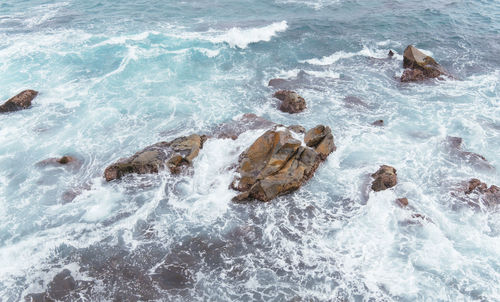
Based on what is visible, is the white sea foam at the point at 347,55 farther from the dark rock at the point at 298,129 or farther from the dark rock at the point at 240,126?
the dark rock at the point at 298,129

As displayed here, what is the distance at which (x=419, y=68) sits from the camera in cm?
3058

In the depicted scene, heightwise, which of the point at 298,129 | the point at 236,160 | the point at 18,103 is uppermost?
the point at 18,103

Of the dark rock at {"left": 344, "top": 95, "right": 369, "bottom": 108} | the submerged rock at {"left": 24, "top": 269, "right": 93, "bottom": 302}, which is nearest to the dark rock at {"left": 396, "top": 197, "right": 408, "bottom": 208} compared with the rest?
the dark rock at {"left": 344, "top": 95, "right": 369, "bottom": 108}

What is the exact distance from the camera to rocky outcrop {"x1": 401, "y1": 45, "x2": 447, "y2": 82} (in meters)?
30.1

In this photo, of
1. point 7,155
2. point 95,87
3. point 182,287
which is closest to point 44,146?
point 7,155

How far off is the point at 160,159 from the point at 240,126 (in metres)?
6.91

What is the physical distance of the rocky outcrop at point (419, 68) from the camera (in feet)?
98.6

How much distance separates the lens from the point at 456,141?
74.5 ft

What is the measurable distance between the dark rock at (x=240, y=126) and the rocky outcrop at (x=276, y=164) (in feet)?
10.6

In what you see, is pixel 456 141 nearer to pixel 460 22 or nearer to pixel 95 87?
pixel 460 22

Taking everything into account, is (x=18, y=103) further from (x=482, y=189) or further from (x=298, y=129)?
(x=482, y=189)

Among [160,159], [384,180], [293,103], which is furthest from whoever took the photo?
[293,103]

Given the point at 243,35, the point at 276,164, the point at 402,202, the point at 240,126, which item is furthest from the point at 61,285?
the point at 243,35

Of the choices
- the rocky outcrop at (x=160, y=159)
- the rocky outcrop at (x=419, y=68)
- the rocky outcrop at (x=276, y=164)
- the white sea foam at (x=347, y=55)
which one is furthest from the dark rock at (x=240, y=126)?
the rocky outcrop at (x=419, y=68)
